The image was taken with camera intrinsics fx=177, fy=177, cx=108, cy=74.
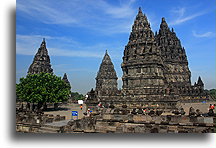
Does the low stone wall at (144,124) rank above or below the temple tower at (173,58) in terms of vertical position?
below

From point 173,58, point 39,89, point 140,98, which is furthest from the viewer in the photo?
point 173,58

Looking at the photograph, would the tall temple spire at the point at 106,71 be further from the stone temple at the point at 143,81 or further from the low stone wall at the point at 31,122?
the low stone wall at the point at 31,122

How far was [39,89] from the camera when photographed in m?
21.5

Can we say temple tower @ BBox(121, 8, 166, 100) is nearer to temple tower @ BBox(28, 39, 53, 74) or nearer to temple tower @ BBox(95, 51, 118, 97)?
temple tower @ BBox(28, 39, 53, 74)

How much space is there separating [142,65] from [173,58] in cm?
2603

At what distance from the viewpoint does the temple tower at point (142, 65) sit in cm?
2634

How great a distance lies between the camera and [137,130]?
866cm

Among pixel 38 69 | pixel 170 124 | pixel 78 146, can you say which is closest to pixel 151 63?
pixel 170 124

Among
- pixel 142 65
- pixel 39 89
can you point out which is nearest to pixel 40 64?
pixel 39 89

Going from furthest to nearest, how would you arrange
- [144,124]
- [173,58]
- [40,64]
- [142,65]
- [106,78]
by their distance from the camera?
[106,78], [173,58], [40,64], [142,65], [144,124]

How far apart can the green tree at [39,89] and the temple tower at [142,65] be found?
32.5 feet

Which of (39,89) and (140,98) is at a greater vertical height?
(39,89)

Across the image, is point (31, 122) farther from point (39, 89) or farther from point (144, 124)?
point (39, 89)

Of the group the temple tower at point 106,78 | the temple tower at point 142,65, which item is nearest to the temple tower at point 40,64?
the temple tower at point 142,65
